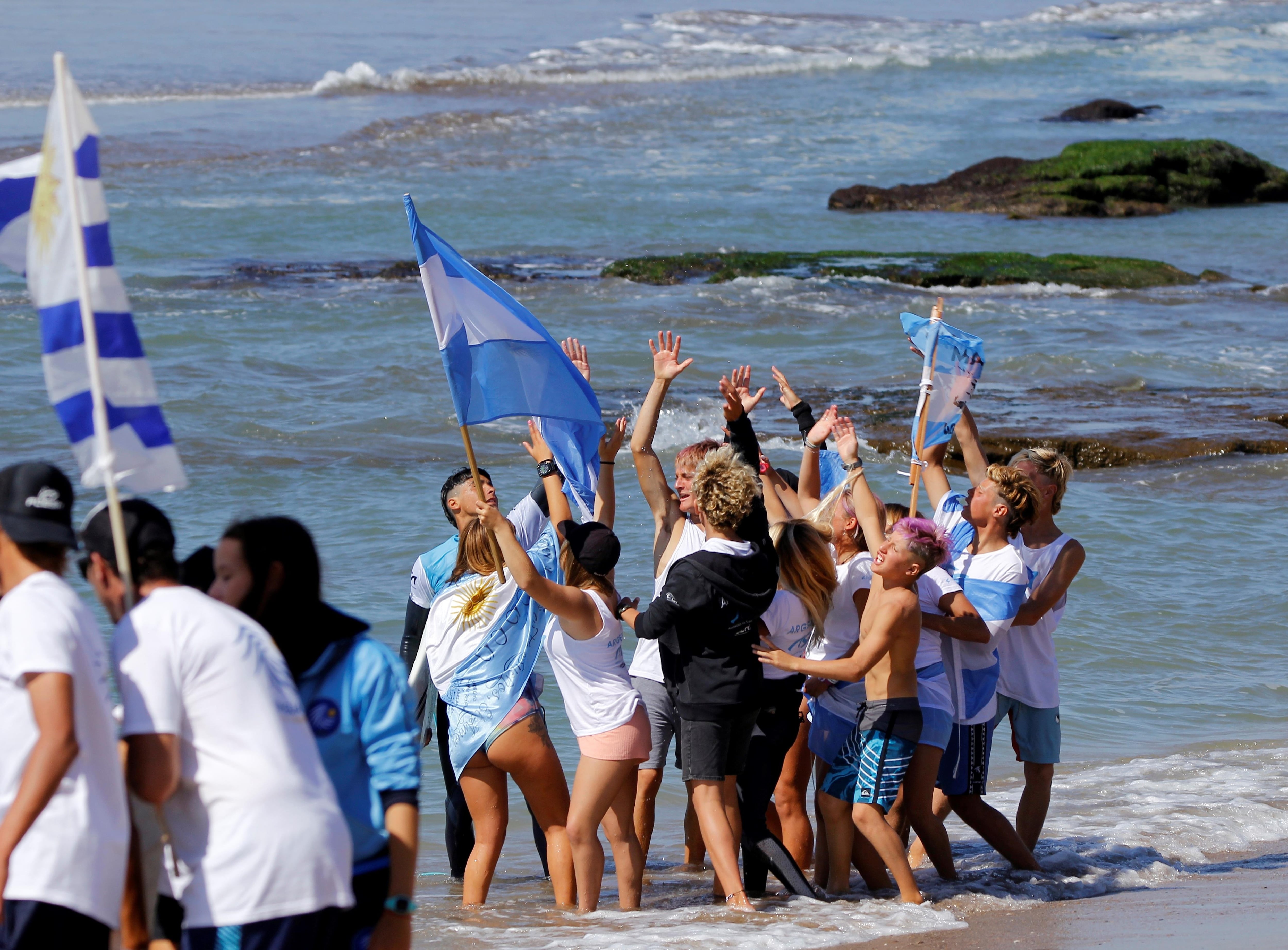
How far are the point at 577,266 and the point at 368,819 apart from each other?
74.8 ft

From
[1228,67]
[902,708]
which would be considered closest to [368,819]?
[902,708]

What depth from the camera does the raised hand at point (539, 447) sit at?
6164 millimetres

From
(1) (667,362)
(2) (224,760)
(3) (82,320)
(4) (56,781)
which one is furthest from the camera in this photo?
(1) (667,362)

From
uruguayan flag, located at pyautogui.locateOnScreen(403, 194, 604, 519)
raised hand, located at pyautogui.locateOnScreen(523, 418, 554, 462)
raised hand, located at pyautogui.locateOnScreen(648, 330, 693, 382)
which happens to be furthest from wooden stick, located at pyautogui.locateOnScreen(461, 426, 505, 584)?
raised hand, located at pyautogui.locateOnScreen(648, 330, 693, 382)

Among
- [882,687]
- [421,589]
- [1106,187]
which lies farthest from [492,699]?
[1106,187]

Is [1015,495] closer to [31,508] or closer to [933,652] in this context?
[933,652]

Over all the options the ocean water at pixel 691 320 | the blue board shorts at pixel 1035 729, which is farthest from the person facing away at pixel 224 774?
the blue board shorts at pixel 1035 729

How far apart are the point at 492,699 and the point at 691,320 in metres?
16.0

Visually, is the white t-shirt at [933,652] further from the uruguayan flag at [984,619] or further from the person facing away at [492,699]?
the person facing away at [492,699]

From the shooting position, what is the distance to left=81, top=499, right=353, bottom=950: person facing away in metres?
2.99

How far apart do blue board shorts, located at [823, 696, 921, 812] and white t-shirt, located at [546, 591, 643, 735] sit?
0.86 metres

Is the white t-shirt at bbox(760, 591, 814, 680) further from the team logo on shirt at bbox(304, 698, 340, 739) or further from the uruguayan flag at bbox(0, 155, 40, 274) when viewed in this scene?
the uruguayan flag at bbox(0, 155, 40, 274)

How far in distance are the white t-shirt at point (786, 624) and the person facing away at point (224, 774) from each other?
2834 millimetres

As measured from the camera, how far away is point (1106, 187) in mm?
32656
